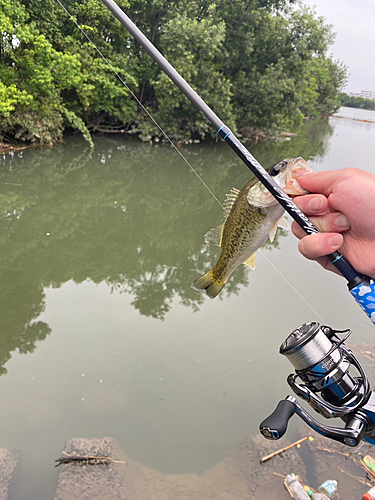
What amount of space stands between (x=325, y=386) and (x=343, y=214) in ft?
1.98

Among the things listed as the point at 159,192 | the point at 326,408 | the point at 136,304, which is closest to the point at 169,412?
the point at 136,304

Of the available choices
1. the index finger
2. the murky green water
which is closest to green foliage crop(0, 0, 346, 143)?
the murky green water

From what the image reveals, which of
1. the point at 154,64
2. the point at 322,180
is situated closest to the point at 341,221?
the point at 322,180

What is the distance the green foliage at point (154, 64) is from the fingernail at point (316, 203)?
10.4 meters

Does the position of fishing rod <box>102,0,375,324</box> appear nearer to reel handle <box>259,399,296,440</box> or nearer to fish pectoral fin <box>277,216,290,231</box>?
fish pectoral fin <box>277,216,290,231</box>

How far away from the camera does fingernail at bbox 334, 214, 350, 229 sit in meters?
1.33

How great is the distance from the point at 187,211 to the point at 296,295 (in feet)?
12.4

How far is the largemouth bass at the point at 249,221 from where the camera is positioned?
1461mm

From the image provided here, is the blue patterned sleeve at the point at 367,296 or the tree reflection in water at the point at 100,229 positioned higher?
the blue patterned sleeve at the point at 367,296

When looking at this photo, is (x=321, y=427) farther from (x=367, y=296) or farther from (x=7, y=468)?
(x=7, y=468)

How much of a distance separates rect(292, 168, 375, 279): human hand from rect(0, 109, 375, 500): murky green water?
2.50 metres

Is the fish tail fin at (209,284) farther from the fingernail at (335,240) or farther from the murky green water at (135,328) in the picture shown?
the murky green water at (135,328)

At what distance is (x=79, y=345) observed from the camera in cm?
418

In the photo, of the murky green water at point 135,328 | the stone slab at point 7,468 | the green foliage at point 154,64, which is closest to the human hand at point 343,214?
the murky green water at point 135,328
